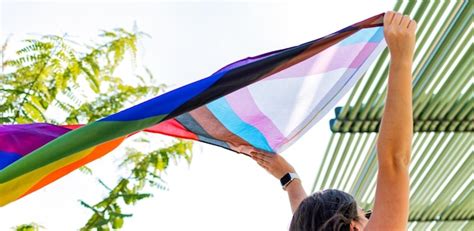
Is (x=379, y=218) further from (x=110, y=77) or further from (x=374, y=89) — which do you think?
(x=110, y=77)

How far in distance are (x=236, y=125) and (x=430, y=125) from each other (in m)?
3.21

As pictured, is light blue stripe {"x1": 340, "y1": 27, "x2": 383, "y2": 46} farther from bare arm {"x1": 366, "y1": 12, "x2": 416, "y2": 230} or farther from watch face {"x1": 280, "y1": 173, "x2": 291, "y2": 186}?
bare arm {"x1": 366, "y1": 12, "x2": 416, "y2": 230}

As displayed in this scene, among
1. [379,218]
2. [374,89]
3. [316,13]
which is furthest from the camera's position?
[316,13]

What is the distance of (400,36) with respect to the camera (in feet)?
9.44

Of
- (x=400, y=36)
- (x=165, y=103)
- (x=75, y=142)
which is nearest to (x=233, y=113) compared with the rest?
(x=165, y=103)

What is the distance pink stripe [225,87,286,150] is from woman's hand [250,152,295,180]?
80mm

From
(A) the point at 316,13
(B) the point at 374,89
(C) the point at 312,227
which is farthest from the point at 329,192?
(A) the point at 316,13

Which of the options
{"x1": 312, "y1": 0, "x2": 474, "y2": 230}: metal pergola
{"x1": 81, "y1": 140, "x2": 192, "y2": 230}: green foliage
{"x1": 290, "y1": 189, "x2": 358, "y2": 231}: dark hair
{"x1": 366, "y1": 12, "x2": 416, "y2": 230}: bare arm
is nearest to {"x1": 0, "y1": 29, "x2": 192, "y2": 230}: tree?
{"x1": 81, "y1": 140, "x2": 192, "y2": 230}: green foliage

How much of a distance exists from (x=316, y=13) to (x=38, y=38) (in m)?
2.06

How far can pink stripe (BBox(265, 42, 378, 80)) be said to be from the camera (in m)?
3.91

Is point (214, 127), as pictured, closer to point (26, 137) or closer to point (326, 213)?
point (26, 137)

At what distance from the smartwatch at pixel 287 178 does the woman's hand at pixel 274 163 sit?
4 centimetres

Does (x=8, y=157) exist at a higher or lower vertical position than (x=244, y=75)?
lower

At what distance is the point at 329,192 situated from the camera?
2.86 metres
